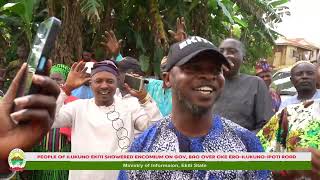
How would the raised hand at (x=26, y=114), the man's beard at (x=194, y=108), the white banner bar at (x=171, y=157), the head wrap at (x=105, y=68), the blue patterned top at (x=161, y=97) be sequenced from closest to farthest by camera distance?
the raised hand at (x=26, y=114)
the white banner bar at (x=171, y=157)
the man's beard at (x=194, y=108)
the head wrap at (x=105, y=68)
the blue patterned top at (x=161, y=97)

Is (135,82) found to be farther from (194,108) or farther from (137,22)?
(137,22)

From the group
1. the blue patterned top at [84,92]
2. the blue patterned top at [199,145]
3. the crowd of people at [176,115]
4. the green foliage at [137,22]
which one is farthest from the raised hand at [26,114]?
the green foliage at [137,22]

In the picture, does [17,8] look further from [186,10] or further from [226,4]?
[226,4]

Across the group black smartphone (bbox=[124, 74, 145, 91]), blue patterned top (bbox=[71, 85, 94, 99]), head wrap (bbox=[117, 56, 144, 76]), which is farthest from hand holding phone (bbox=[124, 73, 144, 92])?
blue patterned top (bbox=[71, 85, 94, 99])

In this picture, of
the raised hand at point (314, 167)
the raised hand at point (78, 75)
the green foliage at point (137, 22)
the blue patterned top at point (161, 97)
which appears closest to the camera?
the raised hand at point (314, 167)

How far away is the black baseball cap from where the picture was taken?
6.31 feet

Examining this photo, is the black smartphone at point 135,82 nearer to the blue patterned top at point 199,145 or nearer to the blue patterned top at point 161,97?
the blue patterned top at point 161,97

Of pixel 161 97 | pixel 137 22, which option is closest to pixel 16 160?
pixel 161 97

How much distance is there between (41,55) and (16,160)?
1.37 ft

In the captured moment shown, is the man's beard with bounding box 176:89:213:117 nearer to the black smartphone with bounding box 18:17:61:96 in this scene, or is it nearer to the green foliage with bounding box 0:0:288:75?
the black smartphone with bounding box 18:17:61:96

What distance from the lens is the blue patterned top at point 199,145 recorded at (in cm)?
186

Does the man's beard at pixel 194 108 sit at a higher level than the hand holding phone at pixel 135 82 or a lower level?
lower

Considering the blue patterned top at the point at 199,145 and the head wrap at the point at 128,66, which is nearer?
the blue patterned top at the point at 199,145

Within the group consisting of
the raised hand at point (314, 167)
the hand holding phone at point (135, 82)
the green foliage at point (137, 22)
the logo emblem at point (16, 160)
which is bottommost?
the logo emblem at point (16, 160)
